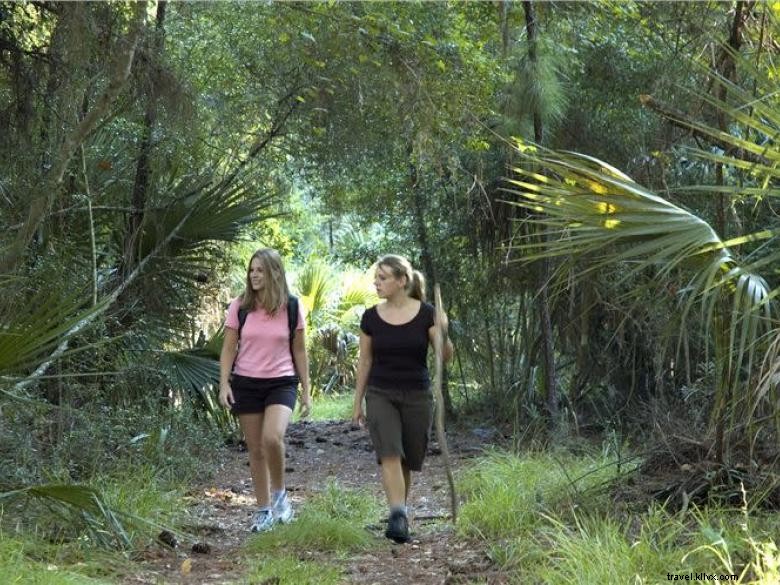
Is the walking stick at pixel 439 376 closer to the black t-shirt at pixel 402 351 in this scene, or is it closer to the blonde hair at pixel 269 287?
the black t-shirt at pixel 402 351

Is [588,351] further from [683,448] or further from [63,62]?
[63,62]

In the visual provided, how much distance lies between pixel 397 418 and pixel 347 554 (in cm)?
89

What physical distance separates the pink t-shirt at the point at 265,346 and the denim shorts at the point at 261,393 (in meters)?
0.04

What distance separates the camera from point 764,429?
686 cm

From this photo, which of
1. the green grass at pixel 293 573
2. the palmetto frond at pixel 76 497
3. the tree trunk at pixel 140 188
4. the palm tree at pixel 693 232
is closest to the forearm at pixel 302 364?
the green grass at pixel 293 573

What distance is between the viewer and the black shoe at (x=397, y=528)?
664cm

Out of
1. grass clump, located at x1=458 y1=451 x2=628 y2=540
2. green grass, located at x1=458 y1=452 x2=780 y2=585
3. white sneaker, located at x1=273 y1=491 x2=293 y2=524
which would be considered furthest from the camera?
white sneaker, located at x1=273 y1=491 x2=293 y2=524

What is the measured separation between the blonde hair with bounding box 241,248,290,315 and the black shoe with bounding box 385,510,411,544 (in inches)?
59.9

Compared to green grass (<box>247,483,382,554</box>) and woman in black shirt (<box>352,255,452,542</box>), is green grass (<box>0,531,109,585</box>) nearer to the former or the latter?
green grass (<box>247,483,382,554</box>)

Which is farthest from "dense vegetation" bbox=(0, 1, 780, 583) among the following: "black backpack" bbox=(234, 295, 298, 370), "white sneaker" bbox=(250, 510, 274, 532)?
"black backpack" bbox=(234, 295, 298, 370)

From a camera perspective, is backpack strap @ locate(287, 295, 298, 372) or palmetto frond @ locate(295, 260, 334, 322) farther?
palmetto frond @ locate(295, 260, 334, 322)

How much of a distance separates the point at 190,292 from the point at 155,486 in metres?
2.79

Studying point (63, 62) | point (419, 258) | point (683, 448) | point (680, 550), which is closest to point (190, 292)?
point (63, 62)

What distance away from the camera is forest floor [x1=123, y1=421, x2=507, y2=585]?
5848 millimetres
